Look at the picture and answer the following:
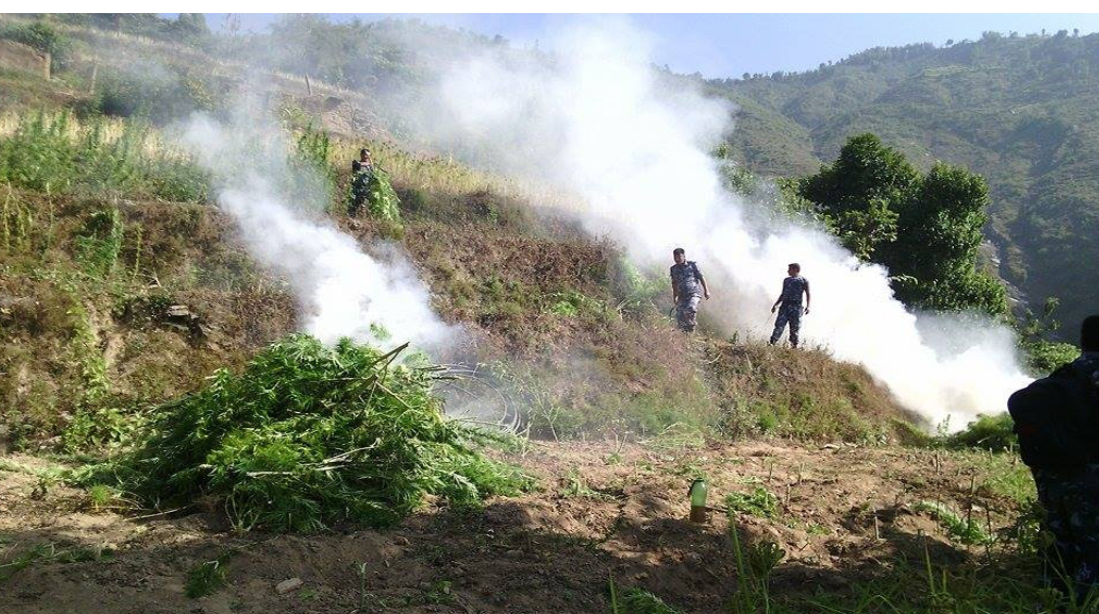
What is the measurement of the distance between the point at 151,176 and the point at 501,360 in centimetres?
623

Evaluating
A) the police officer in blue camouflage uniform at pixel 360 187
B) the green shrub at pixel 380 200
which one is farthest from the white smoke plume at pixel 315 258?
the green shrub at pixel 380 200

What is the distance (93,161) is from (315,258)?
3758 mm

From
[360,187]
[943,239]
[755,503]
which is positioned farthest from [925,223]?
[755,503]

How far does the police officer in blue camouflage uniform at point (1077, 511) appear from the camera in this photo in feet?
10.9

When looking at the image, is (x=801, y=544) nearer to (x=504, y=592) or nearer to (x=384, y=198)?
(x=504, y=592)

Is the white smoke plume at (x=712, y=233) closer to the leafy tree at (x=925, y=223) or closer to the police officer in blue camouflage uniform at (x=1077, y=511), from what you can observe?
the leafy tree at (x=925, y=223)

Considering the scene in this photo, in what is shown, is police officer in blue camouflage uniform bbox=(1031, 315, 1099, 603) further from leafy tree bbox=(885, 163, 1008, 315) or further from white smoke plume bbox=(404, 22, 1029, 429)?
leafy tree bbox=(885, 163, 1008, 315)

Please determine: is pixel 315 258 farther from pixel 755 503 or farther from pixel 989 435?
pixel 989 435

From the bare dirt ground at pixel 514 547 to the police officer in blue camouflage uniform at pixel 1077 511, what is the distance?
0.90 m

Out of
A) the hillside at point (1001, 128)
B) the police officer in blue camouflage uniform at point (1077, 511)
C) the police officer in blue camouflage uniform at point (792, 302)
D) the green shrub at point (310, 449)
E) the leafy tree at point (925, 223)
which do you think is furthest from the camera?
the hillside at point (1001, 128)

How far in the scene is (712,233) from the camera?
14969mm

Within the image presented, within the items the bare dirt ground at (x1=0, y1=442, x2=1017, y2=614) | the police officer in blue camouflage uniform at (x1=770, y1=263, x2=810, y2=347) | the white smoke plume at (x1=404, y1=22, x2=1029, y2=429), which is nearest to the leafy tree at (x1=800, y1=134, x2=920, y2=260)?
the white smoke plume at (x1=404, y1=22, x2=1029, y2=429)

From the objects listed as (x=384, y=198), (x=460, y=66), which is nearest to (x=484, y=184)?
(x=384, y=198)

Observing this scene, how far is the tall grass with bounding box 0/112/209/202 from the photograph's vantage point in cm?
912
